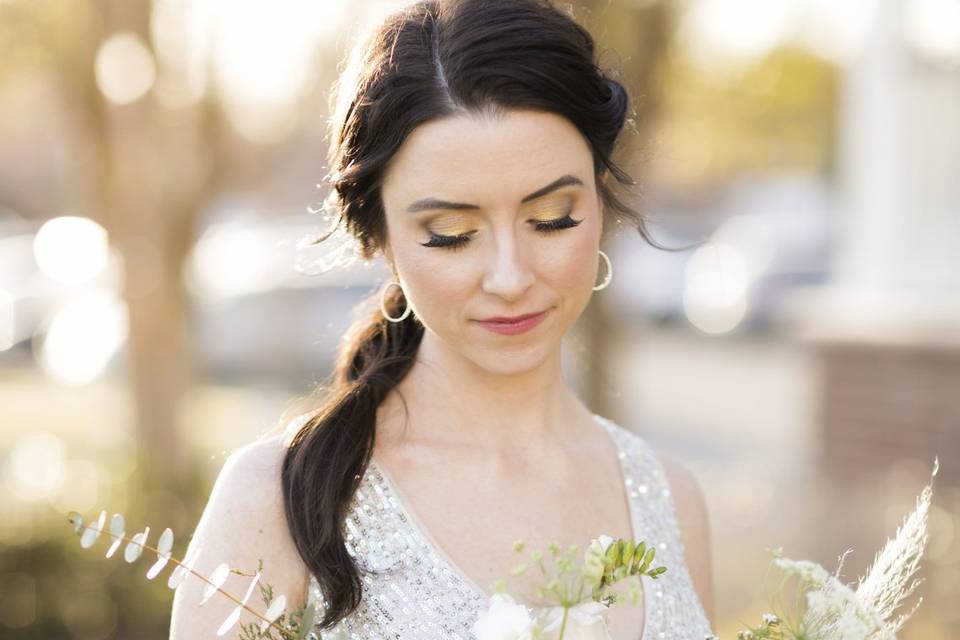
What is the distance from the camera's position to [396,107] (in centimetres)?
210

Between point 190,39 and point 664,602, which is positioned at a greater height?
point 190,39

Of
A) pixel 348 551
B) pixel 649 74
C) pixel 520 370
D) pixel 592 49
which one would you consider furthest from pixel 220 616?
pixel 649 74

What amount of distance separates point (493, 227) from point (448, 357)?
36 centimetres

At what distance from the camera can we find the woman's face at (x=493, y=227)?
2047mm

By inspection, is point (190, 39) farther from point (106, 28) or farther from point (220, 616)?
point (220, 616)

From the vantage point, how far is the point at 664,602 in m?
2.33

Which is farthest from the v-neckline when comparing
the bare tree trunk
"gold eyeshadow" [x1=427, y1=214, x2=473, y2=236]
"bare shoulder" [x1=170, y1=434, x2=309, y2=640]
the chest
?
the bare tree trunk

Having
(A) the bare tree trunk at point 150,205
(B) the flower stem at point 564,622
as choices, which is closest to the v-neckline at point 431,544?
(B) the flower stem at point 564,622

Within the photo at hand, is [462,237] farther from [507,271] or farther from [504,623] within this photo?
[504,623]

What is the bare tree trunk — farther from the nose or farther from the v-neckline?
the nose

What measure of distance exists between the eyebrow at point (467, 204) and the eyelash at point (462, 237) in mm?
47

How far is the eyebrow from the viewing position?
204 cm

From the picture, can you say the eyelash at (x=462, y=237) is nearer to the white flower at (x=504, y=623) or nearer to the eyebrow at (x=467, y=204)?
the eyebrow at (x=467, y=204)

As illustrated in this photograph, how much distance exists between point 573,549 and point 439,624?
614 millimetres
